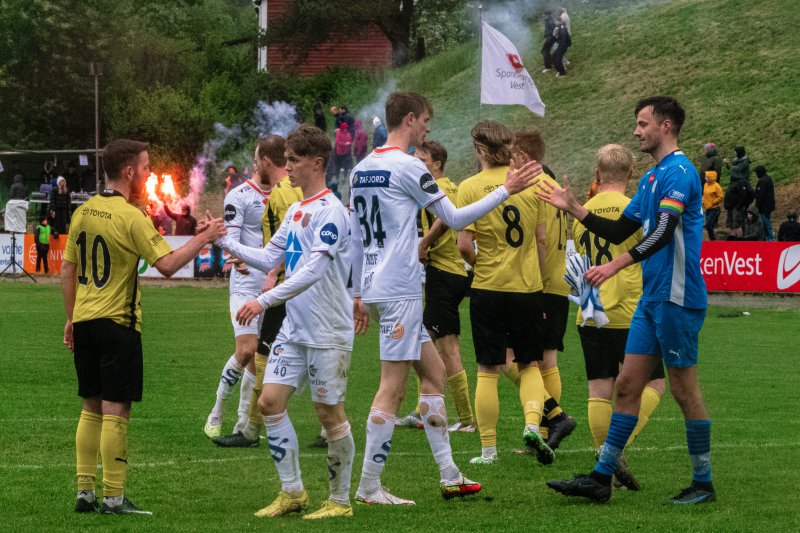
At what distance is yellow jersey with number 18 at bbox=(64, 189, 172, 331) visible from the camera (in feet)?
23.4

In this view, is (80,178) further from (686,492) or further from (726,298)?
(686,492)

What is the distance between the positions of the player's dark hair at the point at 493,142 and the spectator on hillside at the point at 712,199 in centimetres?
2157

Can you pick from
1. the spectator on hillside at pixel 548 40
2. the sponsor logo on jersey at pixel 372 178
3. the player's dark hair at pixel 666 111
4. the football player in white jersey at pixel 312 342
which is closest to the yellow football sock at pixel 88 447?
the football player in white jersey at pixel 312 342

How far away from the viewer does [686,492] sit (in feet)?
24.5

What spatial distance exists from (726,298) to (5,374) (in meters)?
17.1

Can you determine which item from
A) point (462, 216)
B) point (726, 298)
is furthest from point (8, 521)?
point (726, 298)

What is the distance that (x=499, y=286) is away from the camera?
9008mm

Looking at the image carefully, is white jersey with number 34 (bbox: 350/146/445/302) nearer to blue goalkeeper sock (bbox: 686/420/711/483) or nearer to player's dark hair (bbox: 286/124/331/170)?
player's dark hair (bbox: 286/124/331/170)

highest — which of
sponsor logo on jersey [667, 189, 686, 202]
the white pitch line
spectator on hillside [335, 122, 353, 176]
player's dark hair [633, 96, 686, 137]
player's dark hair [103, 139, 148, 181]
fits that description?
spectator on hillside [335, 122, 353, 176]

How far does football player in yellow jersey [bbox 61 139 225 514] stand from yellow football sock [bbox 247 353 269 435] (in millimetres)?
2659

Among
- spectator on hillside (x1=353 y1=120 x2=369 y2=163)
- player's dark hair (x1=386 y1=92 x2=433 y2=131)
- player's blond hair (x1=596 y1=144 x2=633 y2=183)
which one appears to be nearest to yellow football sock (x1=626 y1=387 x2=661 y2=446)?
player's blond hair (x1=596 y1=144 x2=633 y2=183)

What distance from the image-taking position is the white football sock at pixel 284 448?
7.06 meters

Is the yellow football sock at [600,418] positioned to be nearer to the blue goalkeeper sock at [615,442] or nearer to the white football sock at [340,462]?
the blue goalkeeper sock at [615,442]

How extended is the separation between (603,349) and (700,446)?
4.26ft
